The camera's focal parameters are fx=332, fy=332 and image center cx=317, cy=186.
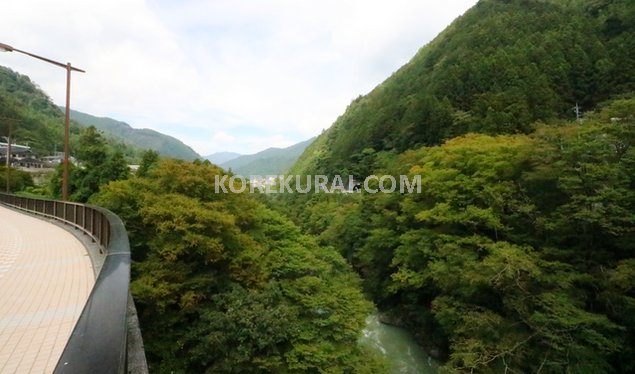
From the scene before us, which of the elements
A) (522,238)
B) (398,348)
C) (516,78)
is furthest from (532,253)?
(516,78)

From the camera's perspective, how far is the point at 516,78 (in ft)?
95.8

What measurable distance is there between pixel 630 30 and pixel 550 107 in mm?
12893

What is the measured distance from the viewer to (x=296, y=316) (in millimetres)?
10484

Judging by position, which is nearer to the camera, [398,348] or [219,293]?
[219,293]

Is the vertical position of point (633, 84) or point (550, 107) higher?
point (633, 84)

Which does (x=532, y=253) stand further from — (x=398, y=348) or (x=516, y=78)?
(x=516, y=78)

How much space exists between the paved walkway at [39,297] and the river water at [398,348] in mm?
10714

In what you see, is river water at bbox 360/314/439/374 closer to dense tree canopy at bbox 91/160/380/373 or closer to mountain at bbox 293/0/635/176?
dense tree canopy at bbox 91/160/380/373

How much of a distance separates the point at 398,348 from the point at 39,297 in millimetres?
14236

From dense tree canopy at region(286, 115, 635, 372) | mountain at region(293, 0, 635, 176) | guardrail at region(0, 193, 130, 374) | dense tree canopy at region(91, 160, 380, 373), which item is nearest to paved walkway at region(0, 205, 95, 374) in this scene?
guardrail at region(0, 193, 130, 374)

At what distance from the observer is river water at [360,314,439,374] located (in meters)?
13.5

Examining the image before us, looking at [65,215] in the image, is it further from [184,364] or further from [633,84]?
[633,84]

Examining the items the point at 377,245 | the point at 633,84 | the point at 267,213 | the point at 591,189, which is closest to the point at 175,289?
the point at 267,213

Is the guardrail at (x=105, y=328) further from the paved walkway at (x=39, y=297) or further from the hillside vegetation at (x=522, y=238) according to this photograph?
the hillside vegetation at (x=522, y=238)
